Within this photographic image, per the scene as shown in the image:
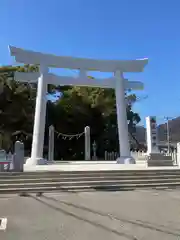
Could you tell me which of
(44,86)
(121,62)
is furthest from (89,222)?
(121,62)

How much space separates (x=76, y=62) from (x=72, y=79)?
1.16m

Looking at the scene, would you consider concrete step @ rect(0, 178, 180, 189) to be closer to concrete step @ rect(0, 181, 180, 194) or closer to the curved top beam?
concrete step @ rect(0, 181, 180, 194)

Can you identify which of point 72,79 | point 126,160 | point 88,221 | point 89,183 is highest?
point 72,79

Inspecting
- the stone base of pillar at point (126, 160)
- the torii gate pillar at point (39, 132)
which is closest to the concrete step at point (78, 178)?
the stone base of pillar at point (126, 160)

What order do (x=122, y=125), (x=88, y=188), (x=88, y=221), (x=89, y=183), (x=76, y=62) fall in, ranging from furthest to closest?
(x=76, y=62)
(x=122, y=125)
(x=89, y=183)
(x=88, y=188)
(x=88, y=221)

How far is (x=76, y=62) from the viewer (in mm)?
15719

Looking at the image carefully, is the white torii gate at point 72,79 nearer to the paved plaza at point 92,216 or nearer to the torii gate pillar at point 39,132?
the torii gate pillar at point 39,132

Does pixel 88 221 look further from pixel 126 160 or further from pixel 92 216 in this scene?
pixel 126 160

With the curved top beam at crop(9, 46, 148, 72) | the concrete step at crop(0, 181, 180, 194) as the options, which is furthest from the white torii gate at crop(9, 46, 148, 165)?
the concrete step at crop(0, 181, 180, 194)

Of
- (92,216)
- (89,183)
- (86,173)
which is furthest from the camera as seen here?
(86,173)

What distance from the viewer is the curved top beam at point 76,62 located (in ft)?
48.1

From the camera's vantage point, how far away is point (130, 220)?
511 centimetres

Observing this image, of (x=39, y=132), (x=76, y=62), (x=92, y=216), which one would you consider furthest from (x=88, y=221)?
(x=76, y=62)

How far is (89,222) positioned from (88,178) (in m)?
4.67
